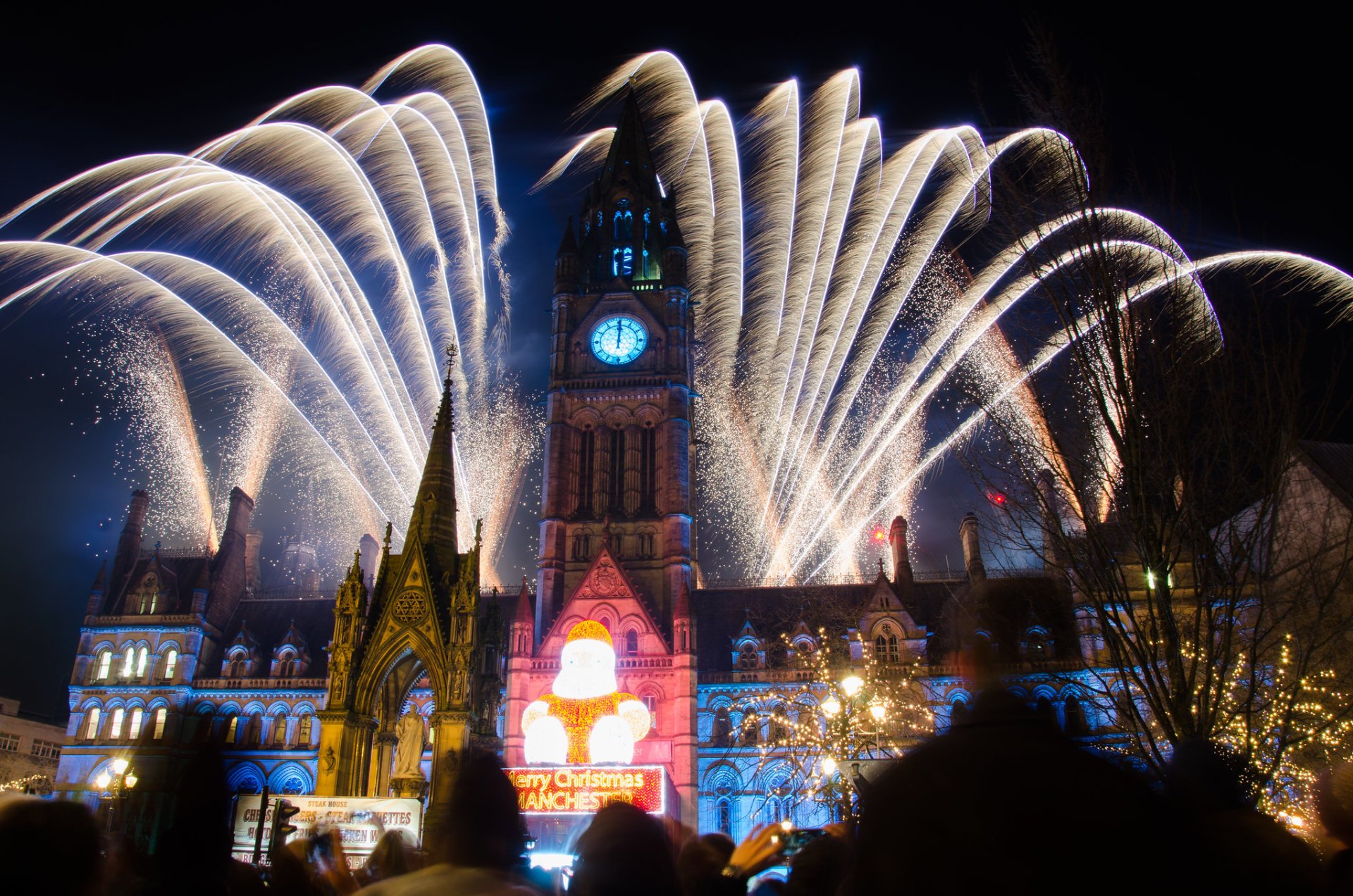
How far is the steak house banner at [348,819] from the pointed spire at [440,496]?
10109 mm

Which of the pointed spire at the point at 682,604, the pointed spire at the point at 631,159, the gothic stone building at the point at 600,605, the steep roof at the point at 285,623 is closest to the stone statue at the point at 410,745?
the gothic stone building at the point at 600,605

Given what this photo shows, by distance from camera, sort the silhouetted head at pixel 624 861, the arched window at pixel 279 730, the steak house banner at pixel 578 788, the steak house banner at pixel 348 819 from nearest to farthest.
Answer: the silhouetted head at pixel 624 861 → the steak house banner at pixel 348 819 → the steak house banner at pixel 578 788 → the arched window at pixel 279 730

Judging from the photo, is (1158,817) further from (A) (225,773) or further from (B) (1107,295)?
(B) (1107,295)

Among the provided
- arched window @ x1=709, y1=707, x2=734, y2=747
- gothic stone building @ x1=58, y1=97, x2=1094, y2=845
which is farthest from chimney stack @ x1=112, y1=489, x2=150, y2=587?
arched window @ x1=709, y1=707, x2=734, y2=747

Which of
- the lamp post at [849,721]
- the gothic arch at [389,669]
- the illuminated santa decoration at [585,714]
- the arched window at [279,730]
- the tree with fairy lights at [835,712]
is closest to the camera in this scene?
the lamp post at [849,721]

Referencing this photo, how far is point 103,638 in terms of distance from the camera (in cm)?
5459

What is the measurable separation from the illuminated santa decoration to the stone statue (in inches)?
446

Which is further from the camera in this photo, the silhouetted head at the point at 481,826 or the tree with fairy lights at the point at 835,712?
the tree with fairy lights at the point at 835,712

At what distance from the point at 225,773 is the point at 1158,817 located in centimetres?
510

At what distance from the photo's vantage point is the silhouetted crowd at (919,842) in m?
2.71

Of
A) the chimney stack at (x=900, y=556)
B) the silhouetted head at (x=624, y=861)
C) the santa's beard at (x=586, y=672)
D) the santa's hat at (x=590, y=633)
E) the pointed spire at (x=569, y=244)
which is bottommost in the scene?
the silhouetted head at (x=624, y=861)

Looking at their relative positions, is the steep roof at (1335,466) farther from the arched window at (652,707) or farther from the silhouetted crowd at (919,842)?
the silhouetted crowd at (919,842)

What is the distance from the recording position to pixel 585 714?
43938 millimetres

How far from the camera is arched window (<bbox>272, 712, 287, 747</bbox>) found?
172ft
